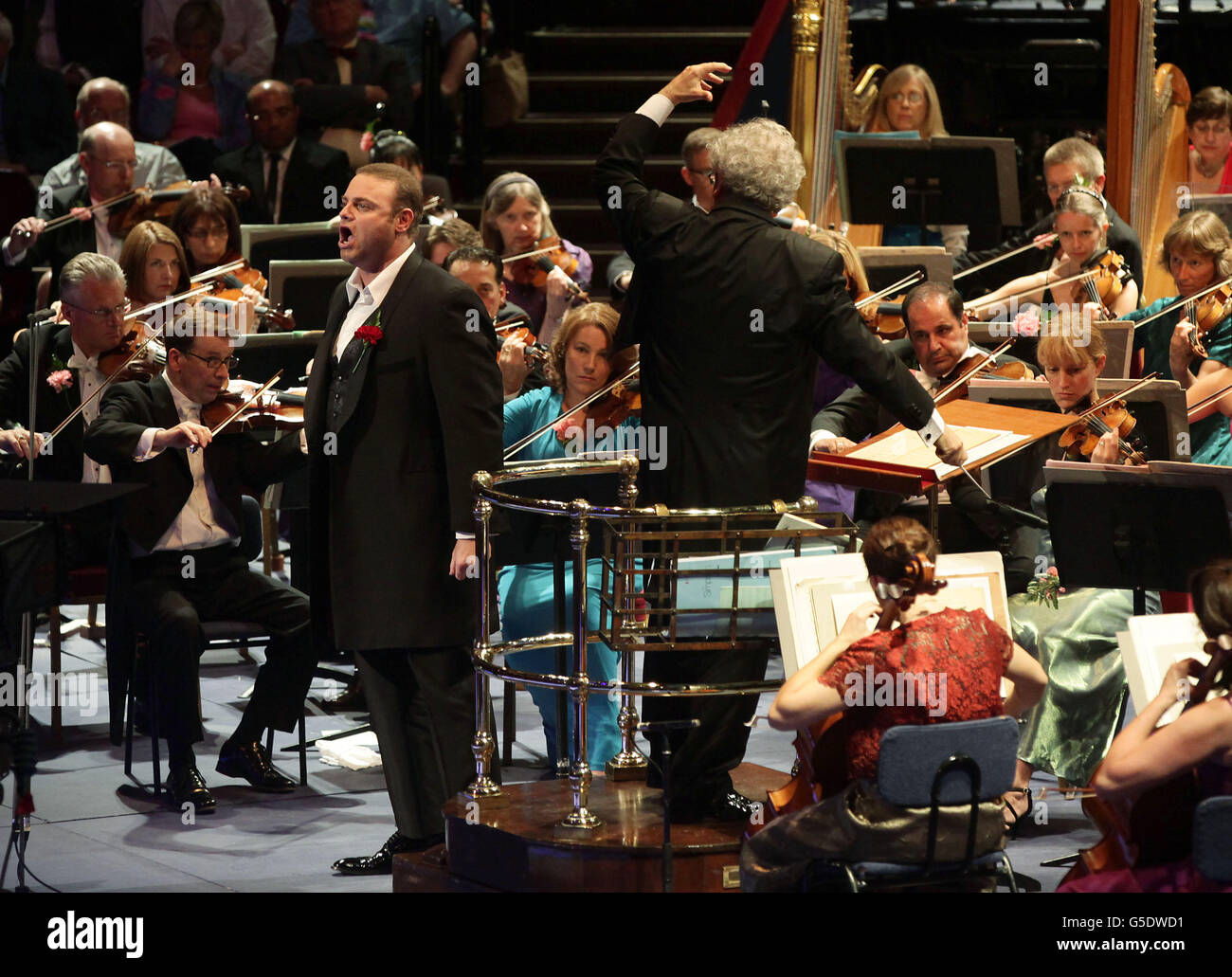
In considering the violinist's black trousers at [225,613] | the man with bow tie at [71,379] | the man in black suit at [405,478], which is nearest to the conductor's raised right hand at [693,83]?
the man in black suit at [405,478]

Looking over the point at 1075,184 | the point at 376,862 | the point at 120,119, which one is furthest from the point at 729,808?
the point at 120,119

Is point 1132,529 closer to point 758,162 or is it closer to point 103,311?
point 758,162

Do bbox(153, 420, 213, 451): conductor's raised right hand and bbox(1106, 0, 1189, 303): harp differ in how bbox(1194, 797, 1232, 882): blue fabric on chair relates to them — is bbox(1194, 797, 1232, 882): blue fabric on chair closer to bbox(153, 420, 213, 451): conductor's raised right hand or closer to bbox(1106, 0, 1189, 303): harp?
bbox(153, 420, 213, 451): conductor's raised right hand

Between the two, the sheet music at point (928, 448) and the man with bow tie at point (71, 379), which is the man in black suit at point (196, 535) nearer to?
the man with bow tie at point (71, 379)

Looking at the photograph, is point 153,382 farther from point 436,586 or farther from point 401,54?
point 401,54

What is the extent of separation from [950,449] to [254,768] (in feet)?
7.66

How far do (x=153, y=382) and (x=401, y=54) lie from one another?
447 cm

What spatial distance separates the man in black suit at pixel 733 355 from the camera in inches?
146

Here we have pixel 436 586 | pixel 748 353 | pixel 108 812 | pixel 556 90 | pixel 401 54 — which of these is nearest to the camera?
pixel 748 353

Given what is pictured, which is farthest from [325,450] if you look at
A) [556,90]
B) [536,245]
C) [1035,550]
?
[556,90]

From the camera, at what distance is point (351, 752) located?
533 centimetres
